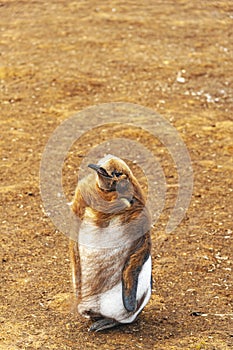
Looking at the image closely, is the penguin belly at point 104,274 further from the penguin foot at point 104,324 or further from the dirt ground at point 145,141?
the dirt ground at point 145,141

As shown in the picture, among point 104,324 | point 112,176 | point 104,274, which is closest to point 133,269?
point 104,274

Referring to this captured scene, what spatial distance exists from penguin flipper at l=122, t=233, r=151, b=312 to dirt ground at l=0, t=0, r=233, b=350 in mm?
333

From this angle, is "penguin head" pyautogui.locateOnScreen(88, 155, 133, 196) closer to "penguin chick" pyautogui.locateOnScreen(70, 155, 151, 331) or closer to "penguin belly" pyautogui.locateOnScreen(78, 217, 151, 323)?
"penguin chick" pyautogui.locateOnScreen(70, 155, 151, 331)

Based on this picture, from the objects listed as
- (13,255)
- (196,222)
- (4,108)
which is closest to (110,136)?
(4,108)

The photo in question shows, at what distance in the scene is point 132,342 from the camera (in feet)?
16.0

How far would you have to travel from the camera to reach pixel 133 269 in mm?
4715

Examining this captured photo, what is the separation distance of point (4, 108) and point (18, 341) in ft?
15.6

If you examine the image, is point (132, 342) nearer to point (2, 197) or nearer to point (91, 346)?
point (91, 346)

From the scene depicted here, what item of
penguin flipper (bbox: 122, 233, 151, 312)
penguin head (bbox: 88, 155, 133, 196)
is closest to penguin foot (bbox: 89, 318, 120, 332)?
penguin flipper (bbox: 122, 233, 151, 312)

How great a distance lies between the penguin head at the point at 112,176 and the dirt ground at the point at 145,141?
1.07m

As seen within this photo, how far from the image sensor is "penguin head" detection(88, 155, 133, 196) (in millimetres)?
4359

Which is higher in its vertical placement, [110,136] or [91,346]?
[91,346]

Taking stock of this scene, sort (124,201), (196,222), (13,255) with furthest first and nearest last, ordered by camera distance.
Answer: (196,222) < (13,255) < (124,201)

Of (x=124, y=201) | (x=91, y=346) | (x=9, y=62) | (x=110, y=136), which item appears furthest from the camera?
(x=9, y=62)
